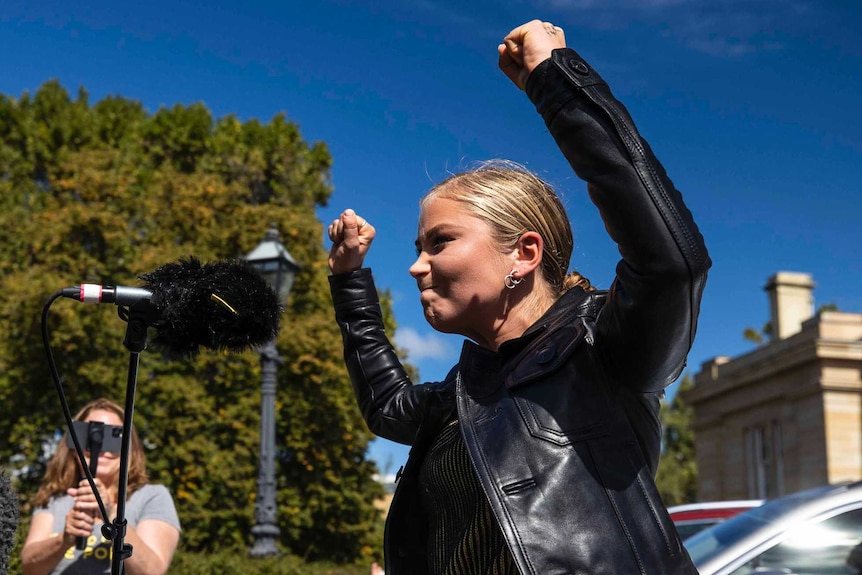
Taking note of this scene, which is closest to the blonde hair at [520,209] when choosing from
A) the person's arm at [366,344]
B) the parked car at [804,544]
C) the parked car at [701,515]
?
the person's arm at [366,344]

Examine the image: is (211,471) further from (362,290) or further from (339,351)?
(362,290)

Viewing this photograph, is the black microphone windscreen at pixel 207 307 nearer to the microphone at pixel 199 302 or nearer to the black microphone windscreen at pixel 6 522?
the microphone at pixel 199 302

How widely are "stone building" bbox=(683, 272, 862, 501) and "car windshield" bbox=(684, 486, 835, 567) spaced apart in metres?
34.5

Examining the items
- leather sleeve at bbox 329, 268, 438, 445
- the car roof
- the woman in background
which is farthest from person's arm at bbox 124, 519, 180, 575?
the car roof

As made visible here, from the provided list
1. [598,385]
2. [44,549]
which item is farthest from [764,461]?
[598,385]

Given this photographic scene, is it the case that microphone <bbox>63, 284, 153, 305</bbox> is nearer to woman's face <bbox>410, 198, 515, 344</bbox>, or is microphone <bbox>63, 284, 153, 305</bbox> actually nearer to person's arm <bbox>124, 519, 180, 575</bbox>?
woman's face <bbox>410, 198, 515, 344</bbox>

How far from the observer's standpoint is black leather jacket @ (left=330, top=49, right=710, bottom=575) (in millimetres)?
1871

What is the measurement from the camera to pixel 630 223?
74.2 inches

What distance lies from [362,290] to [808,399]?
39.4 m

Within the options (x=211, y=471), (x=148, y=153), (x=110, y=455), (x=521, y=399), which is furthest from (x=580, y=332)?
(x=148, y=153)

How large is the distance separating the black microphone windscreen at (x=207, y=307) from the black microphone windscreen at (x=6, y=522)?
0.61 m

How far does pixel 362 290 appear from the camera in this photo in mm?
3043

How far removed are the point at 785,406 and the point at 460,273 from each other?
41801mm

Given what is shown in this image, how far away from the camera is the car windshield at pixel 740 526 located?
14.8 feet
